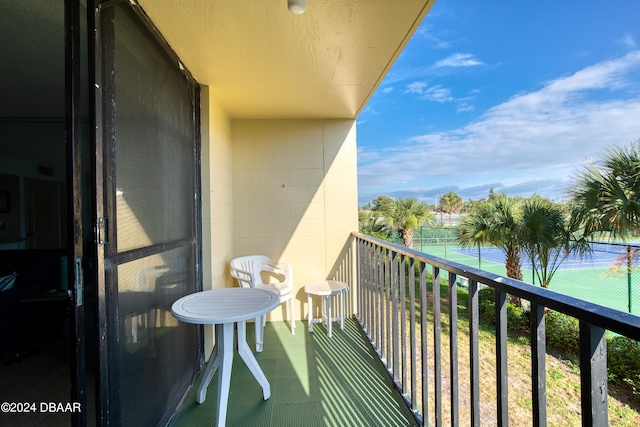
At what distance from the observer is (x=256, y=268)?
3078 mm

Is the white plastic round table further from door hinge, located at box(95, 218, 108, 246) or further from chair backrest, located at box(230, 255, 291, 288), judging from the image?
chair backrest, located at box(230, 255, 291, 288)

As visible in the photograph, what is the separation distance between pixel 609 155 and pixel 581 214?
0.93 metres

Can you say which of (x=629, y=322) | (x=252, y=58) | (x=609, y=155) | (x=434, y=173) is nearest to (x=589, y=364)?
(x=629, y=322)

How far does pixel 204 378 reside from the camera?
5.97 feet

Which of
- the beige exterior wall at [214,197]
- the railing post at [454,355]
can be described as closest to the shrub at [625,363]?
the railing post at [454,355]

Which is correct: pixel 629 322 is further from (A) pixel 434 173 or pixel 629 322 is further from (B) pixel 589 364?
(A) pixel 434 173

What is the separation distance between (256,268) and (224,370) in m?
1.57

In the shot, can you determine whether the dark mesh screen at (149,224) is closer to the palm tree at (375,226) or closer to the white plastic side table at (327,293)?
the white plastic side table at (327,293)

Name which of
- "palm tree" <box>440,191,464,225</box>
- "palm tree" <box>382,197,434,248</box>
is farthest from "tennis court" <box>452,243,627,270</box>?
"palm tree" <box>440,191,464,225</box>

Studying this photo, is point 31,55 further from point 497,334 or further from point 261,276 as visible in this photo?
point 497,334

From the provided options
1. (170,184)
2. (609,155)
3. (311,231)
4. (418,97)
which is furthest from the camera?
(418,97)

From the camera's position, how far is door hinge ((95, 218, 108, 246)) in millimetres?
1095

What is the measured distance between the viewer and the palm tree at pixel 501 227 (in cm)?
548

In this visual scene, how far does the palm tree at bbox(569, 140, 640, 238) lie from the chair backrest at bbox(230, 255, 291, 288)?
4600 millimetres
